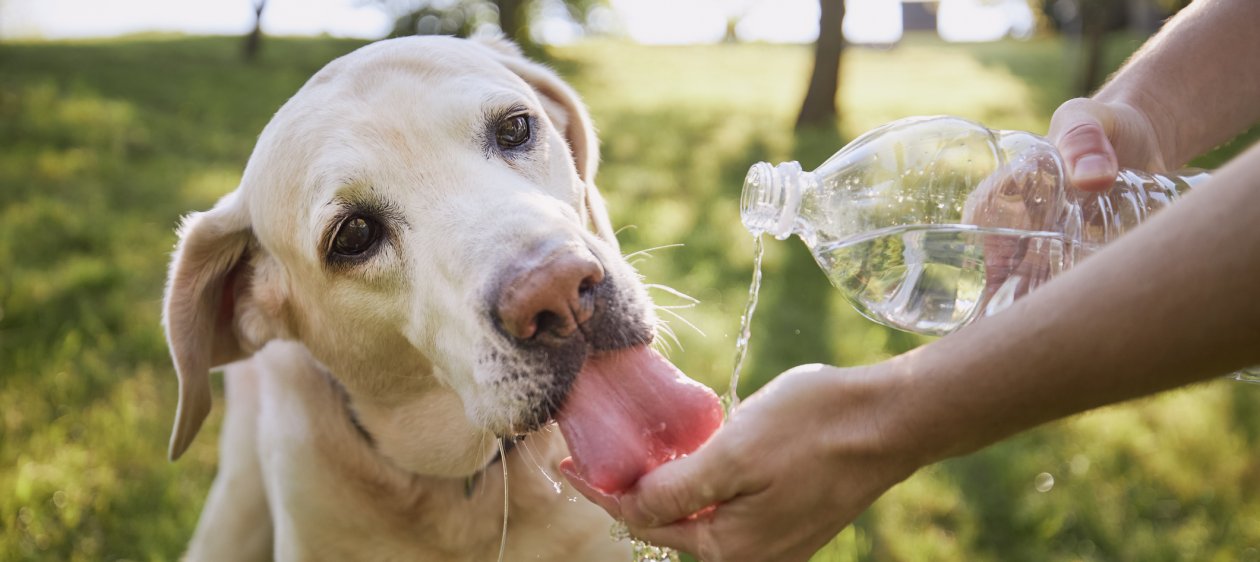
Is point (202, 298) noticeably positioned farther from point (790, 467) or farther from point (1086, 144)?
point (1086, 144)

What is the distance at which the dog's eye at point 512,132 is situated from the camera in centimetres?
238

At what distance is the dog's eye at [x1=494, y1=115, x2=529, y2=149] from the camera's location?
2379mm

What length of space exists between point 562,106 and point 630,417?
55.8 inches

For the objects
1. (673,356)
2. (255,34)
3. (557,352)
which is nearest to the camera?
(557,352)

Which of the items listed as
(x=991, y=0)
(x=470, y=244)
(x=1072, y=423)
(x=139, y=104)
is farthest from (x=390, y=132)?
(x=991, y=0)

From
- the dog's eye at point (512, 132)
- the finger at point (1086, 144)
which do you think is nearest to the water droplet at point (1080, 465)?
the finger at point (1086, 144)

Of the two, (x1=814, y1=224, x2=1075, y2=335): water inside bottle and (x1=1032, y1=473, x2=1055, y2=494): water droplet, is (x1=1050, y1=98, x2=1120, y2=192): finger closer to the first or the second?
(x1=814, y1=224, x2=1075, y2=335): water inside bottle

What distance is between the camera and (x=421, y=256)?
2.16 metres

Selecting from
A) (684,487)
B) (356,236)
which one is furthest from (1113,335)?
(356,236)

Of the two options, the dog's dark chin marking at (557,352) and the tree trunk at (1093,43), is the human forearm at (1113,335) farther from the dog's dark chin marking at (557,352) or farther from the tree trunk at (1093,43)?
the tree trunk at (1093,43)

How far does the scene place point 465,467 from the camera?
268 cm

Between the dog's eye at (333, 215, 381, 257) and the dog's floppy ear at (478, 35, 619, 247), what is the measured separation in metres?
0.77

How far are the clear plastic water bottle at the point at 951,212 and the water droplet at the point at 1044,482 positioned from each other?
165 centimetres

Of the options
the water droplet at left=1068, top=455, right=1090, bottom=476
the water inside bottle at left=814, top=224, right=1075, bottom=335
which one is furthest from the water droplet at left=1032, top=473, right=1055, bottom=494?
the water inside bottle at left=814, top=224, right=1075, bottom=335
